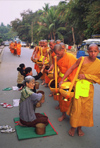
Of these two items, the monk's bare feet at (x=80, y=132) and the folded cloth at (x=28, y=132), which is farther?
the monk's bare feet at (x=80, y=132)

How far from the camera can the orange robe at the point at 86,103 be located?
325 cm

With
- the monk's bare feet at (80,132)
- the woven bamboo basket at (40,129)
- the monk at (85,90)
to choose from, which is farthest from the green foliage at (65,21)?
the woven bamboo basket at (40,129)

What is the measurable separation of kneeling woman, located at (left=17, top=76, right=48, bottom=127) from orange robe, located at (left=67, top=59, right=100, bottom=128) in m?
0.71

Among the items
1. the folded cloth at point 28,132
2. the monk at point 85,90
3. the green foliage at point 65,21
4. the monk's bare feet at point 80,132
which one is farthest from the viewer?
the green foliage at point 65,21

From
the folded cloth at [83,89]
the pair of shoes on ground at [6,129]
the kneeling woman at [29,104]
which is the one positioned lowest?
the pair of shoes on ground at [6,129]

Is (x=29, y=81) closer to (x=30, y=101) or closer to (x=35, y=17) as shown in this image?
(x=30, y=101)

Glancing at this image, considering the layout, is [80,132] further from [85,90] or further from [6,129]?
[6,129]

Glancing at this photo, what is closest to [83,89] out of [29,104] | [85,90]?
[85,90]

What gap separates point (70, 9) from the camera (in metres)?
20.2

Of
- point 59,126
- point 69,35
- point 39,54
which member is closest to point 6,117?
point 59,126

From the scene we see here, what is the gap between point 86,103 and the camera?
3.36 metres

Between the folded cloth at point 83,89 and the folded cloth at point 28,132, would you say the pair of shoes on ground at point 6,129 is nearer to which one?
the folded cloth at point 28,132

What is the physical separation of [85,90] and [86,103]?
0.26m

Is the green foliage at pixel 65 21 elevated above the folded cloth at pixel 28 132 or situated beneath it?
elevated above
